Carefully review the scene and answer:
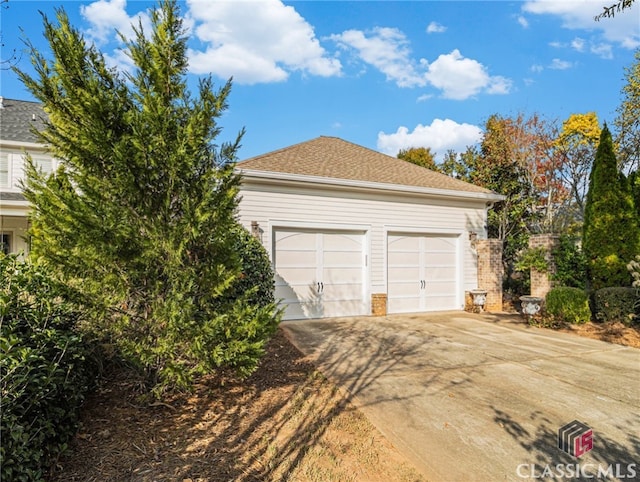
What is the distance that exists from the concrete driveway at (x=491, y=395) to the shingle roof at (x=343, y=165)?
388 centimetres

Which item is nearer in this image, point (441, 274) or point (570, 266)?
Answer: point (570, 266)

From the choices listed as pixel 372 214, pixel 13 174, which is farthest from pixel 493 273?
pixel 13 174

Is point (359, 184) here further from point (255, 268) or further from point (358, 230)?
point (255, 268)

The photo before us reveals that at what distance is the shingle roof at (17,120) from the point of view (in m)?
11.2

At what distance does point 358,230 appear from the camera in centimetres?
921

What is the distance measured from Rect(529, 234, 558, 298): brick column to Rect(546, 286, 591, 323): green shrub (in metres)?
0.96

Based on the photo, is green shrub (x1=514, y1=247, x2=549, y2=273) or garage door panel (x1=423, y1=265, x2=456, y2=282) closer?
green shrub (x1=514, y1=247, x2=549, y2=273)

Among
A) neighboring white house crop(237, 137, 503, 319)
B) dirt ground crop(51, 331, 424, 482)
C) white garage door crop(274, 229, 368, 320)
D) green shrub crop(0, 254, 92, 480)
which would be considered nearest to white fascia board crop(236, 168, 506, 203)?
neighboring white house crop(237, 137, 503, 319)

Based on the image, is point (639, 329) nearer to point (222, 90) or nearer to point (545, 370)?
point (545, 370)

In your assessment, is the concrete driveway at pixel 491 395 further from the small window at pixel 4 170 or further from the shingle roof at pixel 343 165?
the small window at pixel 4 170

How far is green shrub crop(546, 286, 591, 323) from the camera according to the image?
7785 millimetres

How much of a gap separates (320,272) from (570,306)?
559cm

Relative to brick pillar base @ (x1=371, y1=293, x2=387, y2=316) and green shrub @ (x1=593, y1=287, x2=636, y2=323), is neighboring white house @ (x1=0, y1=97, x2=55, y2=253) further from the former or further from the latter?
green shrub @ (x1=593, y1=287, x2=636, y2=323)

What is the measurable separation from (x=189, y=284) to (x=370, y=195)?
6779mm
